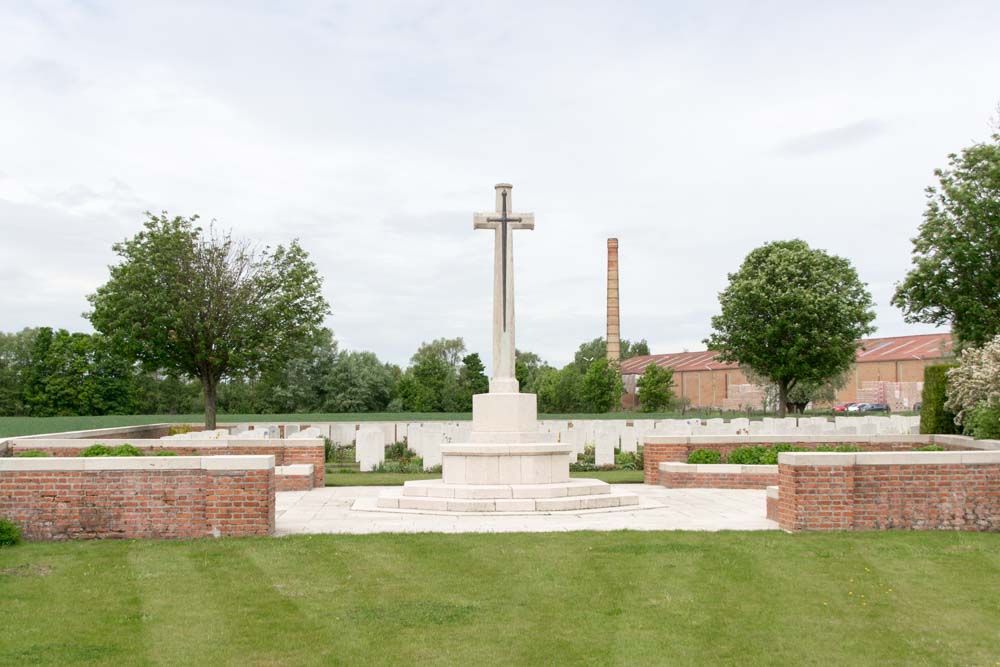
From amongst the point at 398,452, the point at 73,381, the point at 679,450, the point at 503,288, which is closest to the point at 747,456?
the point at 679,450

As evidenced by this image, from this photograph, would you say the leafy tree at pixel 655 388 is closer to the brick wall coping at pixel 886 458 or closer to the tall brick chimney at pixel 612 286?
the tall brick chimney at pixel 612 286

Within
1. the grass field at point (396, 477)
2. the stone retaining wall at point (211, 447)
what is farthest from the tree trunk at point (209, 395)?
the stone retaining wall at point (211, 447)

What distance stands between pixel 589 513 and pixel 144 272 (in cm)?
1673

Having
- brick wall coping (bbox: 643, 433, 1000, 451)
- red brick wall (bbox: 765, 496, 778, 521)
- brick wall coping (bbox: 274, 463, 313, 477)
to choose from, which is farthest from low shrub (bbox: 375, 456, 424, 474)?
Answer: red brick wall (bbox: 765, 496, 778, 521)

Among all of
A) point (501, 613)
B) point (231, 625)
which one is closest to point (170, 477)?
point (231, 625)

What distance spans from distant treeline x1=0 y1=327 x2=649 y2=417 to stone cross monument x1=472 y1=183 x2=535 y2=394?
40.3 meters

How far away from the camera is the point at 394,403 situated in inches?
2296

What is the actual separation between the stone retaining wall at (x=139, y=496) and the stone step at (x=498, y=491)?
318cm

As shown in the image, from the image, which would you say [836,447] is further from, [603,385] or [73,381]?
[73,381]

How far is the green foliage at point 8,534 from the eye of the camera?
8.77 meters

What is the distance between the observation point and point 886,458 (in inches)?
388

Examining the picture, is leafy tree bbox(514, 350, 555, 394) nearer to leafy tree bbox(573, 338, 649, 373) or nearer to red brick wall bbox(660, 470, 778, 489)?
leafy tree bbox(573, 338, 649, 373)

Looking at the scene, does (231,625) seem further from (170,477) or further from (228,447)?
(228,447)

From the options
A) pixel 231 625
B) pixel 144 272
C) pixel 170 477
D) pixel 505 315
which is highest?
pixel 144 272
